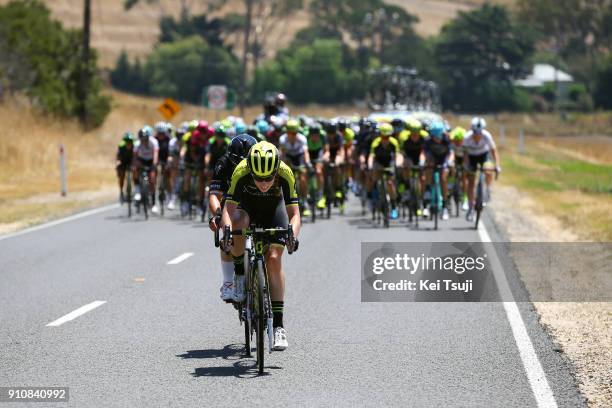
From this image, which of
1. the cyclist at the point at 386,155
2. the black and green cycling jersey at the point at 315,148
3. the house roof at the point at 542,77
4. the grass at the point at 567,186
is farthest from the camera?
the house roof at the point at 542,77

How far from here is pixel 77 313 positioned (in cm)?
1262

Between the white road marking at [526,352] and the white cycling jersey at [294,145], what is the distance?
26.0ft

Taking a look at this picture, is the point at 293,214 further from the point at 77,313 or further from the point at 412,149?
the point at 412,149

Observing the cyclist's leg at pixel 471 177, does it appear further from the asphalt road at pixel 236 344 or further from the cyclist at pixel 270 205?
the cyclist at pixel 270 205

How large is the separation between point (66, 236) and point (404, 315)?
10.5 meters

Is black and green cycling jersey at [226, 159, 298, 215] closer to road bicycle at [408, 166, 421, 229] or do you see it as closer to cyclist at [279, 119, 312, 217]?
cyclist at [279, 119, 312, 217]

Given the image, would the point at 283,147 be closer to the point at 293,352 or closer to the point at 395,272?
the point at 395,272

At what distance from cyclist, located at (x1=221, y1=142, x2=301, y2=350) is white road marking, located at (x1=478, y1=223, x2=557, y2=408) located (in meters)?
1.80

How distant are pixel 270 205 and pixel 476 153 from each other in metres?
14.1

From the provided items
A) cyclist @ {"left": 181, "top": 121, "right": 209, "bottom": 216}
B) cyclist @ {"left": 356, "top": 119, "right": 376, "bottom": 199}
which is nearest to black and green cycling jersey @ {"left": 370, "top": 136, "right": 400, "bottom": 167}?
cyclist @ {"left": 356, "top": 119, "right": 376, "bottom": 199}

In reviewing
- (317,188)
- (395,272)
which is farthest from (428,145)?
(395,272)

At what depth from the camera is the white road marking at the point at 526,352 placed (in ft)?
28.3

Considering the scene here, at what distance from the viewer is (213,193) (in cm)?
1121

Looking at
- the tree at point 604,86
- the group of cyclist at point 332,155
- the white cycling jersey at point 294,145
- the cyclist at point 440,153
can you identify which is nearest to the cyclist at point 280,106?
the group of cyclist at point 332,155
